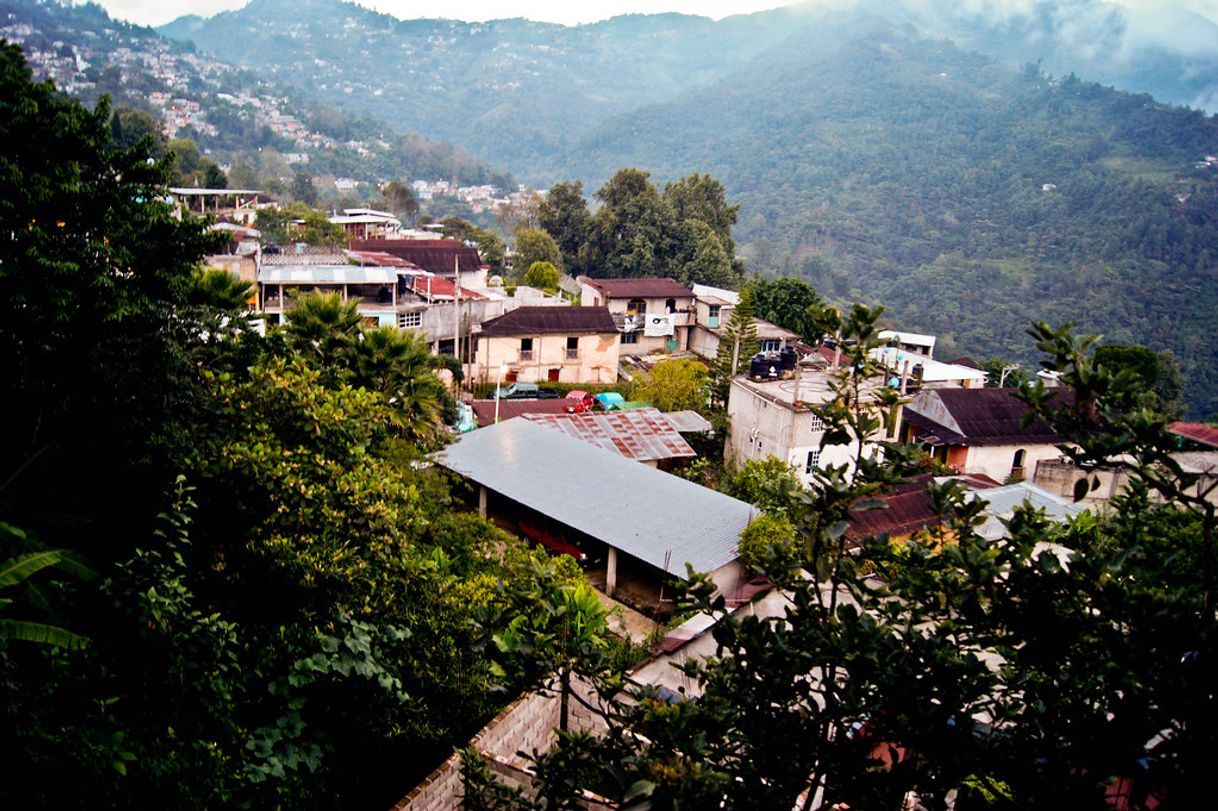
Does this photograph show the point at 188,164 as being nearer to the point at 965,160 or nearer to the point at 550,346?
the point at 550,346

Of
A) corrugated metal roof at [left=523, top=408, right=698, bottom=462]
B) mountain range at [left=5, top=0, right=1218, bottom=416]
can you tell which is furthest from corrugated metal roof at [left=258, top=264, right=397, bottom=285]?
mountain range at [left=5, top=0, right=1218, bottom=416]

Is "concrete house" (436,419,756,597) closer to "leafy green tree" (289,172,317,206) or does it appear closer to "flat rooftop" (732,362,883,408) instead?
"flat rooftop" (732,362,883,408)

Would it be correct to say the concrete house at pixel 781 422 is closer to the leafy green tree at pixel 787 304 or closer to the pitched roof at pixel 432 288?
the pitched roof at pixel 432 288

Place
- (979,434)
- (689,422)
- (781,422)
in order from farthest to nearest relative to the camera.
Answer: (979,434) → (689,422) → (781,422)

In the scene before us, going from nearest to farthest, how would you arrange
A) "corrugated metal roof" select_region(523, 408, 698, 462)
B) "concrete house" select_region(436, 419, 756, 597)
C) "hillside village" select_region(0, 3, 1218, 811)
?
"hillside village" select_region(0, 3, 1218, 811), "concrete house" select_region(436, 419, 756, 597), "corrugated metal roof" select_region(523, 408, 698, 462)

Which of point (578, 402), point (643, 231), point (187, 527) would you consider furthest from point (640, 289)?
point (187, 527)

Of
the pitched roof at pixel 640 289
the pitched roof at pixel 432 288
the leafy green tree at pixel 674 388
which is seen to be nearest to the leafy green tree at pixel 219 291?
the leafy green tree at pixel 674 388

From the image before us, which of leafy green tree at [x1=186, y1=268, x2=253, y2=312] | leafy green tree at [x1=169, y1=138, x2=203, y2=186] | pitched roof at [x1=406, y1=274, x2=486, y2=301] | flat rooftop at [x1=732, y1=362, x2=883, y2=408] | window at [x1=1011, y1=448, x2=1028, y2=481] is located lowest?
window at [x1=1011, y1=448, x2=1028, y2=481]
